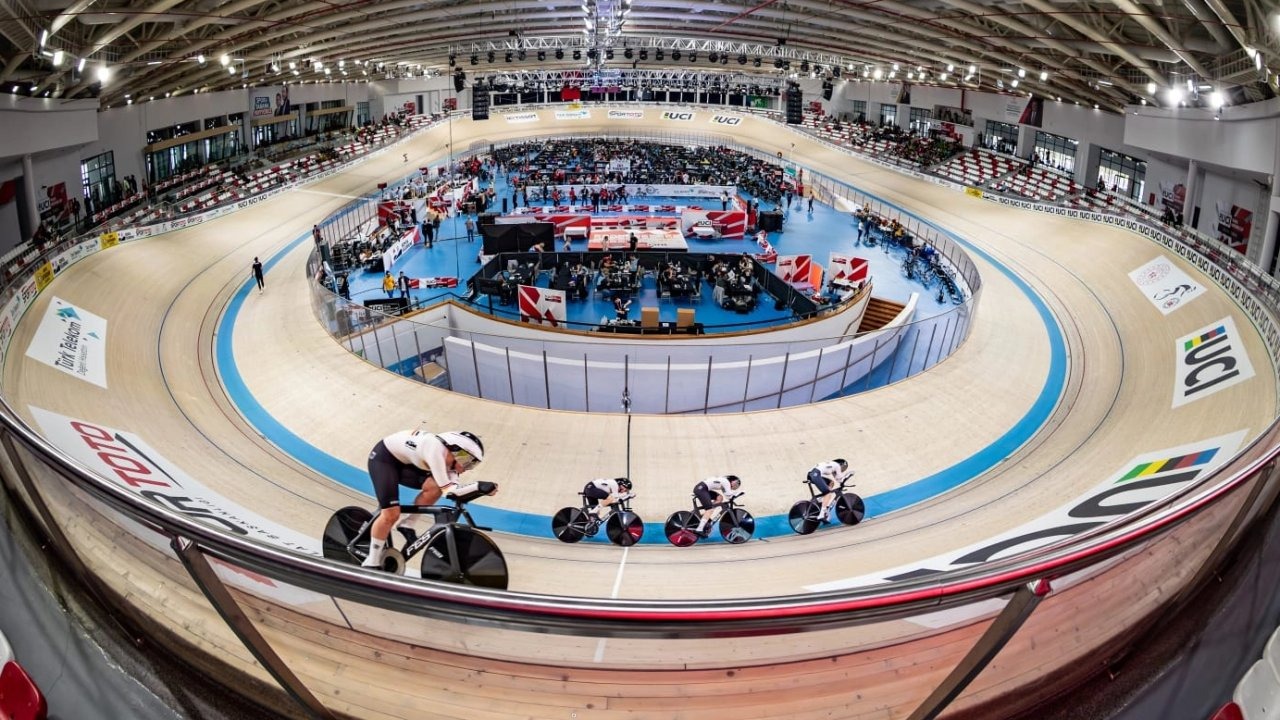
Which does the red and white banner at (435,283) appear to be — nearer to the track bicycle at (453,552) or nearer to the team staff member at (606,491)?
the team staff member at (606,491)

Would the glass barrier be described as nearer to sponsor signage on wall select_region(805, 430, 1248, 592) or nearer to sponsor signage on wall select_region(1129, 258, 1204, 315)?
sponsor signage on wall select_region(1129, 258, 1204, 315)

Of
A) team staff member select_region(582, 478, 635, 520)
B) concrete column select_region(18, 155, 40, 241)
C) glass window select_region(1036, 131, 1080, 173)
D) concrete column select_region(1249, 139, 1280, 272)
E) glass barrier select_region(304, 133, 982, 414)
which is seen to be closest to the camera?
team staff member select_region(582, 478, 635, 520)

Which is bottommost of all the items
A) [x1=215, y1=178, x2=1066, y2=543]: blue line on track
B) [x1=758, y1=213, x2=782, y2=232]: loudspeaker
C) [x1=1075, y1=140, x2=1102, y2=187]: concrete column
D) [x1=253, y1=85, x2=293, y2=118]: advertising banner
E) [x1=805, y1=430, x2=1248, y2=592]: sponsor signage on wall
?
[x1=215, y1=178, x2=1066, y2=543]: blue line on track

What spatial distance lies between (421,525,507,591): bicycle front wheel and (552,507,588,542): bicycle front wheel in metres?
2.61

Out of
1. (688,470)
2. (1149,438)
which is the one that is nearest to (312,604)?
(688,470)

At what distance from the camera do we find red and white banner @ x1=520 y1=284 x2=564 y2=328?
14.9 meters

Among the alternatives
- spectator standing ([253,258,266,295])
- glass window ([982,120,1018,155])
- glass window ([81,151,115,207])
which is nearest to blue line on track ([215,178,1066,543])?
spectator standing ([253,258,266,295])

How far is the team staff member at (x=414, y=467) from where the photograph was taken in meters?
4.20

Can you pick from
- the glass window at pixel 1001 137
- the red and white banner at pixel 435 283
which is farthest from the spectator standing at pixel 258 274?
the glass window at pixel 1001 137

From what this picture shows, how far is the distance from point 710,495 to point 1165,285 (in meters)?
13.5

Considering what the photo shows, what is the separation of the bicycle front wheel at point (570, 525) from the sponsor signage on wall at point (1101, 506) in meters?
2.27

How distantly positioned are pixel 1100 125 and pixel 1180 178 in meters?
5.35

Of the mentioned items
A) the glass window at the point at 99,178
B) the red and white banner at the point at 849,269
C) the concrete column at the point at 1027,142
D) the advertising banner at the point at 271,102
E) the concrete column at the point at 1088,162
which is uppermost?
the advertising banner at the point at 271,102

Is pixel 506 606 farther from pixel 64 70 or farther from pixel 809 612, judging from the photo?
pixel 64 70
